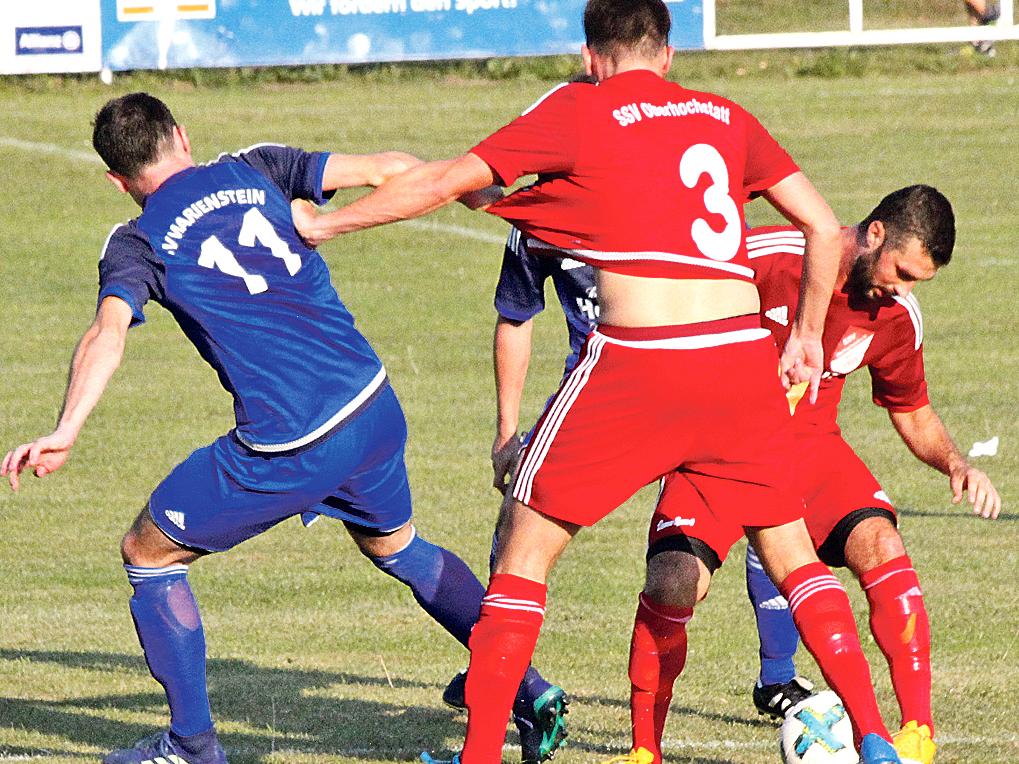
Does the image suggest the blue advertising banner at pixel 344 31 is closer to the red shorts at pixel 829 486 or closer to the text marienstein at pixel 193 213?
the red shorts at pixel 829 486

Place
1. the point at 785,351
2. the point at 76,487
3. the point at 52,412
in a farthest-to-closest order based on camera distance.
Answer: the point at 52,412 → the point at 76,487 → the point at 785,351

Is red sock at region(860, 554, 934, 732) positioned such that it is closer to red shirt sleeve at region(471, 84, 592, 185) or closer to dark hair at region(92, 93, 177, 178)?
red shirt sleeve at region(471, 84, 592, 185)

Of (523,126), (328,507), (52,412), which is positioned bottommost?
(52,412)

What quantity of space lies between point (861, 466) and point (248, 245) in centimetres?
210

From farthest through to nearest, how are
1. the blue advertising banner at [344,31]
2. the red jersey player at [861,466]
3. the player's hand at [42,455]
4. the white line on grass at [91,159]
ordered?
the blue advertising banner at [344,31]
the white line on grass at [91,159]
the red jersey player at [861,466]
the player's hand at [42,455]

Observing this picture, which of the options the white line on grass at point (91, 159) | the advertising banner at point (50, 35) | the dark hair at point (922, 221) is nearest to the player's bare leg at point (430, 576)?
the dark hair at point (922, 221)

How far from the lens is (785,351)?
18.6 feet

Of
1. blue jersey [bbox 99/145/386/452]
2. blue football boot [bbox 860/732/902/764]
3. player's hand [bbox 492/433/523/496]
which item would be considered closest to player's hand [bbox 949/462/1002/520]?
blue football boot [bbox 860/732/902/764]

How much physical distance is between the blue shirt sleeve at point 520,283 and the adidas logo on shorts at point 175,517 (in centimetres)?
135

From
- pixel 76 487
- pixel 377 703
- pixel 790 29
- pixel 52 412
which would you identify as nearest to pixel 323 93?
pixel 790 29

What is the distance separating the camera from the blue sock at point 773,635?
6.61 m

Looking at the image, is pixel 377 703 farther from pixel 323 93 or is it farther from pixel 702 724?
pixel 323 93

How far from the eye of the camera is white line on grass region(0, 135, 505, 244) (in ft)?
64.7

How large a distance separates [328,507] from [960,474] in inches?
78.9
